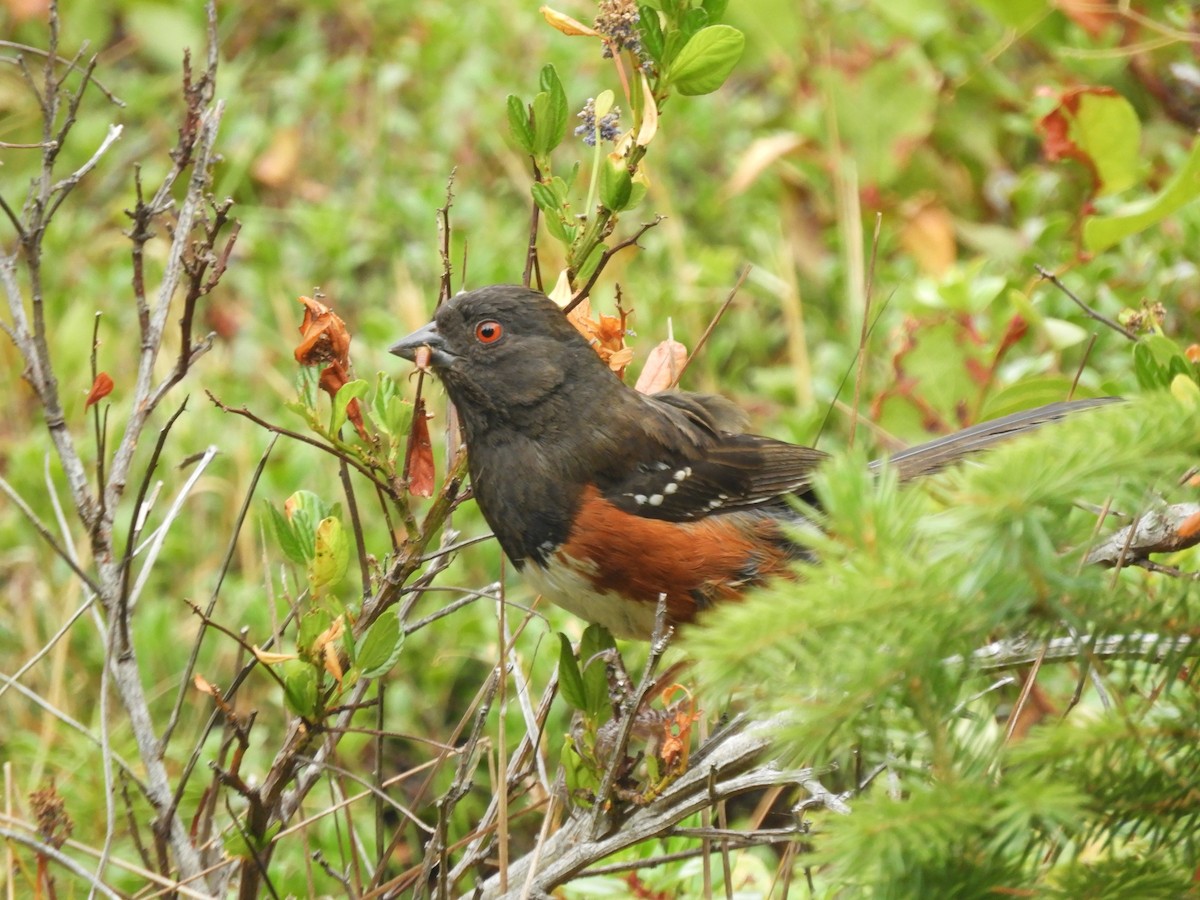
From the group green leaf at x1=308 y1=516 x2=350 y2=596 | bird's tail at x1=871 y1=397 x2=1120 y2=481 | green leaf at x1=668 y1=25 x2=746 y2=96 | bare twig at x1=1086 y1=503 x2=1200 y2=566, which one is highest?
green leaf at x1=668 y1=25 x2=746 y2=96

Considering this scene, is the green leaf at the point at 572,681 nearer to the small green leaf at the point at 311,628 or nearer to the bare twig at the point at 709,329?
the small green leaf at the point at 311,628

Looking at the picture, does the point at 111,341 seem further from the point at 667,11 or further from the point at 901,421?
the point at 667,11

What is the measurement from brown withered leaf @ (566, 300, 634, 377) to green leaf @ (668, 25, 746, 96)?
1.34 feet

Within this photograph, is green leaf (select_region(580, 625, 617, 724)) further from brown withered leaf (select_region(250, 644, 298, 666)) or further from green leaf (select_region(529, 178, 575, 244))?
green leaf (select_region(529, 178, 575, 244))

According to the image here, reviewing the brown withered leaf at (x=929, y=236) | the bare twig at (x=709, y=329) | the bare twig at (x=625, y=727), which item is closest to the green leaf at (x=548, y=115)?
the bare twig at (x=709, y=329)

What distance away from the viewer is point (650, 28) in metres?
1.87

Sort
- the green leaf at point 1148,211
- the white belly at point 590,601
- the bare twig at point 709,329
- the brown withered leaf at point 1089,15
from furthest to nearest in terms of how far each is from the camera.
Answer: the brown withered leaf at point 1089,15, the green leaf at point 1148,211, the white belly at point 590,601, the bare twig at point 709,329

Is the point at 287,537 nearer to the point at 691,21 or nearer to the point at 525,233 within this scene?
the point at 691,21

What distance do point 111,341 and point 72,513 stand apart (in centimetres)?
85

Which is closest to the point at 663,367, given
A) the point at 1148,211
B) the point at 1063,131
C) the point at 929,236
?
the point at 1148,211

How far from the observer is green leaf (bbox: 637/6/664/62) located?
1865 mm

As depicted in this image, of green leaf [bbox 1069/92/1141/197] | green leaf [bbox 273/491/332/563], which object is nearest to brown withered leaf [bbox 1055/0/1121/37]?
green leaf [bbox 1069/92/1141/197]

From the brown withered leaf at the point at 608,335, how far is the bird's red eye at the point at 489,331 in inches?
7.9

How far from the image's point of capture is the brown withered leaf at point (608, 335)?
2.18 meters
